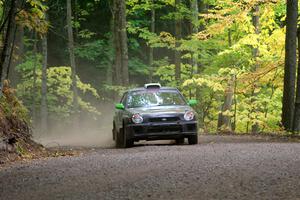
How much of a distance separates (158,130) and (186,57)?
14.6 meters

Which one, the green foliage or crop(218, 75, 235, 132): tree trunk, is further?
the green foliage

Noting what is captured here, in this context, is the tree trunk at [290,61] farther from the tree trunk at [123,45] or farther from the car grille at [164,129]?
the tree trunk at [123,45]

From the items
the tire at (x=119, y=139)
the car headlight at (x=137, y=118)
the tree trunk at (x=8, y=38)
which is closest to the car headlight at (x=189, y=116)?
the car headlight at (x=137, y=118)

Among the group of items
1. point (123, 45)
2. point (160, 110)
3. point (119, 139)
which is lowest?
point (119, 139)

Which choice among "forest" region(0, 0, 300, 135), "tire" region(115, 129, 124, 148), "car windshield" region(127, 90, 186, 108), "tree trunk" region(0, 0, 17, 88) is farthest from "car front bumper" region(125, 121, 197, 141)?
"tree trunk" region(0, 0, 17, 88)

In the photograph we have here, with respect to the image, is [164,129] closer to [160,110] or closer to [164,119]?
[164,119]

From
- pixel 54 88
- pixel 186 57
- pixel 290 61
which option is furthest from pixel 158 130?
pixel 54 88

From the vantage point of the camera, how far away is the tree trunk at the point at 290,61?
18734 mm

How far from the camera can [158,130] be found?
1593 centimetres

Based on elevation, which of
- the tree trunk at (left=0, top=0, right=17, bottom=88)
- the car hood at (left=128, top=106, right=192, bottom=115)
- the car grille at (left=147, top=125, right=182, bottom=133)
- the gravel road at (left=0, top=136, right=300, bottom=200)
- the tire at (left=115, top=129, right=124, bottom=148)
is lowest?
the tire at (left=115, top=129, right=124, bottom=148)

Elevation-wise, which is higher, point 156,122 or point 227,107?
point 156,122

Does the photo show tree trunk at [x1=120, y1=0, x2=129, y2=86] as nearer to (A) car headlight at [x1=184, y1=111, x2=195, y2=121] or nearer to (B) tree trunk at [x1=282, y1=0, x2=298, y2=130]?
(B) tree trunk at [x1=282, y1=0, x2=298, y2=130]

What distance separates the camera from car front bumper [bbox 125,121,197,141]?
52.0 ft

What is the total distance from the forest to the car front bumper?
10.2 feet
